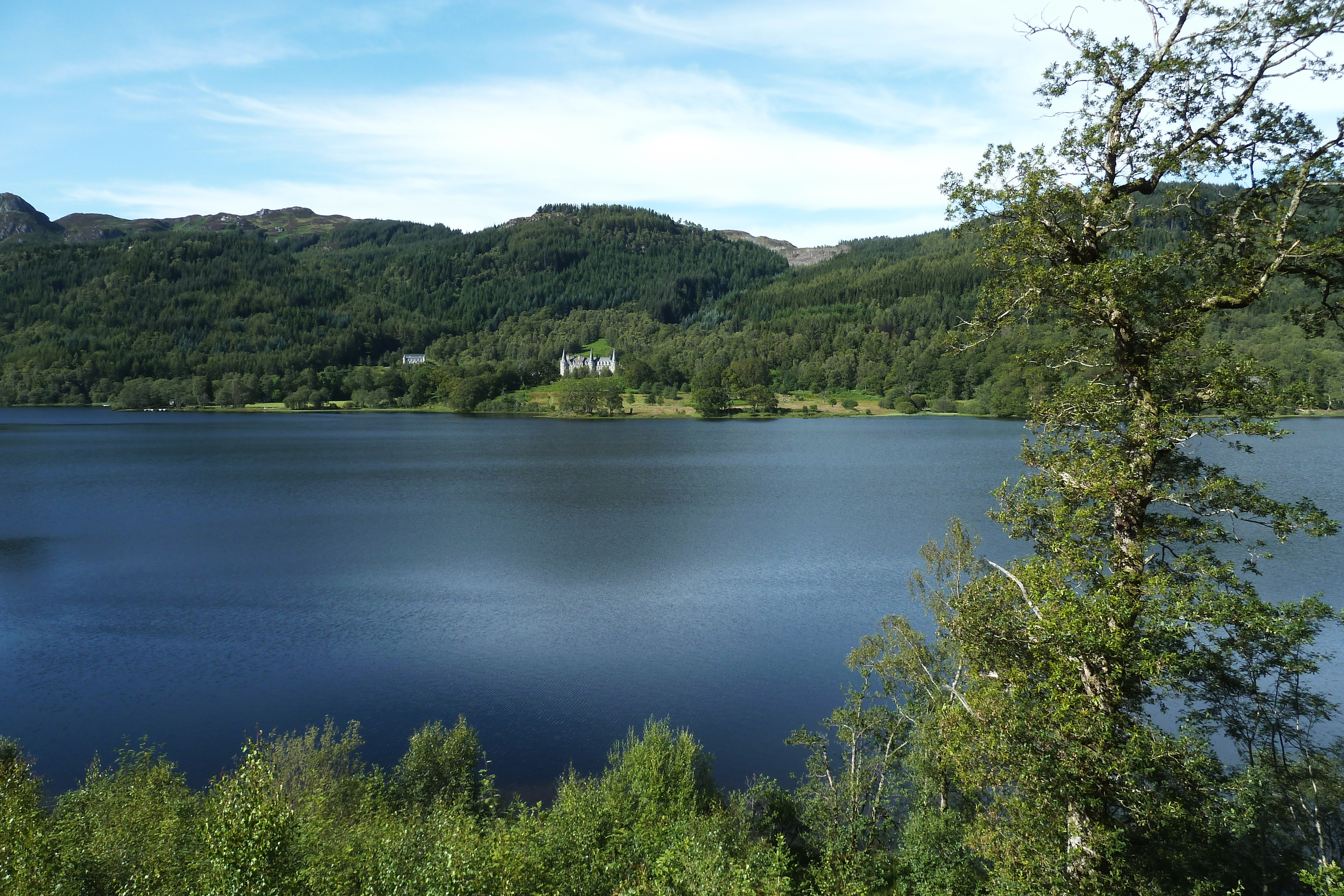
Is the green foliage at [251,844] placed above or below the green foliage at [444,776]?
above

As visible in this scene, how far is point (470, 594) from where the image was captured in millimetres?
35969

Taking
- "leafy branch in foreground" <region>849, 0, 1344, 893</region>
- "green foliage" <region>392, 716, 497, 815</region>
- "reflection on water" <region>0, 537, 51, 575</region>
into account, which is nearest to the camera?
"leafy branch in foreground" <region>849, 0, 1344, 893</region>

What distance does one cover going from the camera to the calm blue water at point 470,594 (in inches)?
928

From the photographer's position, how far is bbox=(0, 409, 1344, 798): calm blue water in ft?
77.3

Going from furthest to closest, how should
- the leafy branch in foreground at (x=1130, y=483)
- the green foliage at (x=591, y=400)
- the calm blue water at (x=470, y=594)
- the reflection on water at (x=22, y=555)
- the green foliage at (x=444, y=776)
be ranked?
the green foliage at (x=591, y=400)
the reflection on water at (x=22, y=555)
the calm blue water at (x=470, y=594)
the green foliage at (x=444, y=776)
the leafy branch in foreground at (x=1130, y=483)

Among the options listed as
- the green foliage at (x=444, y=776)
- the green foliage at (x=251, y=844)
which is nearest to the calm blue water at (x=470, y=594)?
the green foliage at (x=444, y=776)

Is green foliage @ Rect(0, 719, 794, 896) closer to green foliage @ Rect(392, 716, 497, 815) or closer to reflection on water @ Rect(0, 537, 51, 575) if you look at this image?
green foliage @ Rect(392, 716, 497, 815)

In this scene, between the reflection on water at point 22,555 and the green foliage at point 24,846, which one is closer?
the green foliage at point 24,846

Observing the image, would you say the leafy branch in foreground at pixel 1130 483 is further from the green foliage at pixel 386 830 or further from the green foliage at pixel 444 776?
the green foliage at pixel 444 776

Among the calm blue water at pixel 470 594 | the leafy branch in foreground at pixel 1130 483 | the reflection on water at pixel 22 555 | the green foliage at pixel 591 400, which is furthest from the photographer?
the green foliage at pixel 591 400

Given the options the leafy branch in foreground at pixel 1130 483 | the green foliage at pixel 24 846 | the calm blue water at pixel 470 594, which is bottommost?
the calm blue water at pixel 470 594

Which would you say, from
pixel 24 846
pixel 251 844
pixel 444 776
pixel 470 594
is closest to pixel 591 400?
pixel 470 594

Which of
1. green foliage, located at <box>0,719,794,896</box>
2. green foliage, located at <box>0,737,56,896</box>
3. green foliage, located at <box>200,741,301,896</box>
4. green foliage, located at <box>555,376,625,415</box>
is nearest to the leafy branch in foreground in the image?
green foliage, located at <box>0,719,794,896</box>

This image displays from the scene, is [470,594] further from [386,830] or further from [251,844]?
[251,844]
